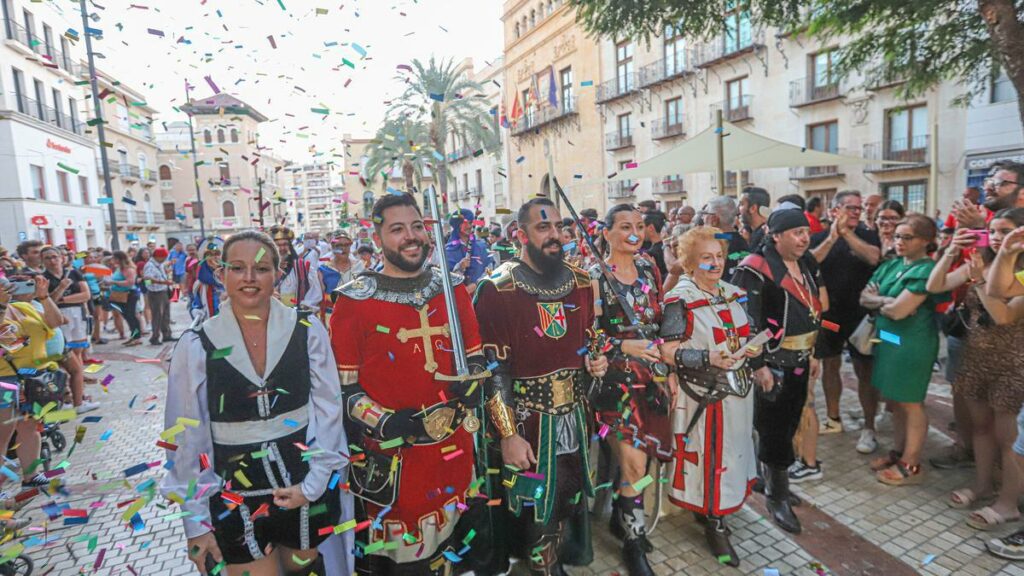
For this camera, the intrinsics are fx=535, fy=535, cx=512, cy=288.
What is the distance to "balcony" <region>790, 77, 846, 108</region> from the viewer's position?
19156mm

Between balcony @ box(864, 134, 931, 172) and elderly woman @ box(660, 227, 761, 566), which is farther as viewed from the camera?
balcony @ box(864, 134, 931, 172)

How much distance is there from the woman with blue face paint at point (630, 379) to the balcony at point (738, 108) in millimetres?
21383

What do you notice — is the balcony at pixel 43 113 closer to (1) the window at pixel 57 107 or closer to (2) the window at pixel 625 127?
(1) the window at pixel 57 107

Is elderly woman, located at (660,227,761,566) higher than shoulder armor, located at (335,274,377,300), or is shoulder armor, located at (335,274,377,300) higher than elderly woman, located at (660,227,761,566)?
shoulder armor, located at (335,274,377,300)

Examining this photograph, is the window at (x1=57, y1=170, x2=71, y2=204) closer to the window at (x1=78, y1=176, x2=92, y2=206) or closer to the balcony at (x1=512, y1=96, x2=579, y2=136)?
the window at (x1=78, y1=176, x2=92, y2=206)

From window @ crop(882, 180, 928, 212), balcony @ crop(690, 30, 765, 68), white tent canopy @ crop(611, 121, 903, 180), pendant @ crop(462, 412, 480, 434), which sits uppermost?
balcony @ crop(690, 30, 765, 68)

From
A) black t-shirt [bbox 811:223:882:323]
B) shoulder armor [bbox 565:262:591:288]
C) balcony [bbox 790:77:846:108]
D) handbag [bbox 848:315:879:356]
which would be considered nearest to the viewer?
shoulder armor [bbox 565:262:591:288]

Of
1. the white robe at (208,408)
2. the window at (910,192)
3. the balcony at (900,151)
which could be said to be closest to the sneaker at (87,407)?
the white robe at (208,408)

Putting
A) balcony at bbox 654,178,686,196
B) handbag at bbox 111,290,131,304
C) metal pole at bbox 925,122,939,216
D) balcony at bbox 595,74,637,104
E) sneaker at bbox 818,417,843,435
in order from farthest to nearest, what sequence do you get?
balcony at bbox 595,74,637,104 → balcony at bbox 654,178,686,196 → metal pole at bbox 925,122,939,216 → handbag at bbox 111,290,131,304 → sneaker at bbox 818,417,843,435

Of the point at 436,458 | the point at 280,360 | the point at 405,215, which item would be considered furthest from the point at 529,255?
the point at 280,360

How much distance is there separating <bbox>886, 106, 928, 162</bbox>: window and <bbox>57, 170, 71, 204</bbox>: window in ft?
115

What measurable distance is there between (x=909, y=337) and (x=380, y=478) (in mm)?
4244

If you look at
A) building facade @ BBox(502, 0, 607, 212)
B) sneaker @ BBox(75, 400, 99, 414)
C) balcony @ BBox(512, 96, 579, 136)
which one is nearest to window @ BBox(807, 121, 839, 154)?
building facade @ BBox(502, 0, 607, 212)

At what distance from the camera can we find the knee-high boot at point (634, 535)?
3.39 meters
